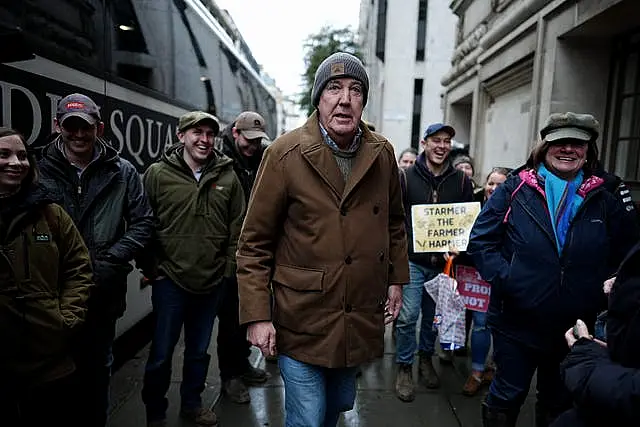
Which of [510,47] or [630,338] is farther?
[510,47]

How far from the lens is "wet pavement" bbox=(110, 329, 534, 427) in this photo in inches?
133

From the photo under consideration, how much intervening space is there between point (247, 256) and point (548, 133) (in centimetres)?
179

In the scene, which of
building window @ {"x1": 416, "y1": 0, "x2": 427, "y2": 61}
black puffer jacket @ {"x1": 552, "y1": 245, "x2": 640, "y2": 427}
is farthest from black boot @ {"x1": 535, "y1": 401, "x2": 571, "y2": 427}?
building window @ {"x1": 416, "y1": 0, "x2": 427, "y2": 61}

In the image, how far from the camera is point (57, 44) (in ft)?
10.5

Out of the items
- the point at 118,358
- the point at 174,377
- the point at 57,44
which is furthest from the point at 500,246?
the point at 118,358

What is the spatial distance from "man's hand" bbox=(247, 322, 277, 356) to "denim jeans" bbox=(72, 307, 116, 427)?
1.12m

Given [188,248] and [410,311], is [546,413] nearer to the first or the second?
[410,311]

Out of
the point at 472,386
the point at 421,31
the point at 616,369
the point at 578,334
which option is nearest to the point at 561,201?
the point at 578,334

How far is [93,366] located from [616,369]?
2.61 meters

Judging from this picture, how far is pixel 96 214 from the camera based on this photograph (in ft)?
8.66

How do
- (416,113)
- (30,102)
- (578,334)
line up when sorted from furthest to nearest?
(416,113)
(30,102)
(578,334)

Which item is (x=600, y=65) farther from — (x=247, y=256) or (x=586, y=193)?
(x=247, y=256)

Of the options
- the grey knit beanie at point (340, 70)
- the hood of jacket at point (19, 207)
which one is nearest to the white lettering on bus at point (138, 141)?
the hood of jacket at point (19, 207)

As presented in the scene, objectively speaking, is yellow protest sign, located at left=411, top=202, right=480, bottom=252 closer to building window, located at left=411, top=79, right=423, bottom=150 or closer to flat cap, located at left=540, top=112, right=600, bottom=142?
flat cap, located at left=540, top=112, right=600, bottom=142
